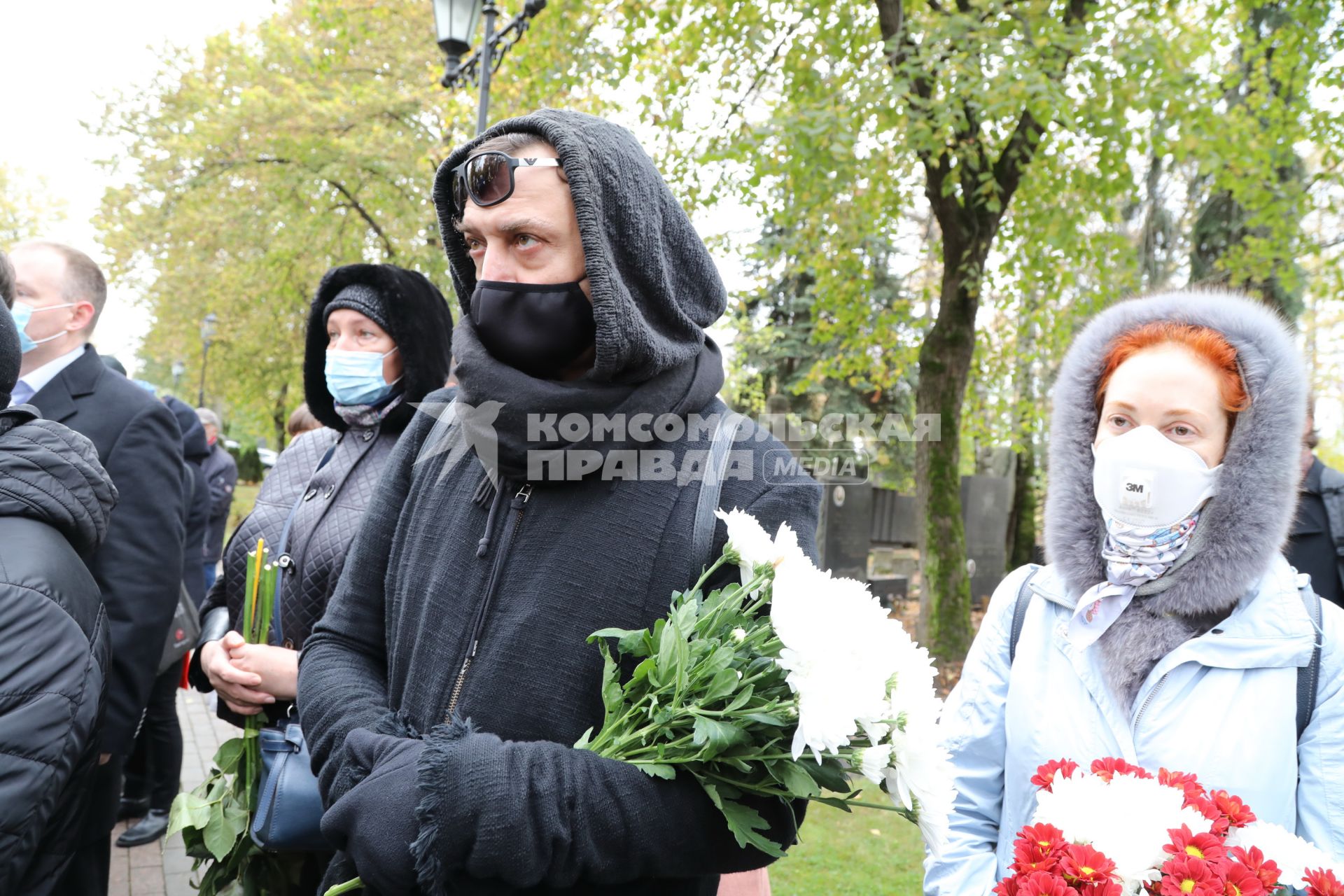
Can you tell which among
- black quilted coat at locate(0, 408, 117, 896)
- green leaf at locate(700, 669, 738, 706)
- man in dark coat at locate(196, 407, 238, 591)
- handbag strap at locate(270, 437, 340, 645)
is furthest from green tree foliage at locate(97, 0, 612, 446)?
green leaf at locate(700, 669, 738, 706)

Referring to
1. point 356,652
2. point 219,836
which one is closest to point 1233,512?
point 356,652

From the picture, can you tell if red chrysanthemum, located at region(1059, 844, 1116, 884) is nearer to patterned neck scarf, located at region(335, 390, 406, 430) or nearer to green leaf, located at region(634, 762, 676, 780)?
green leaf, located at region(634, 762, 676, 780)

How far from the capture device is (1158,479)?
2094 millimetres

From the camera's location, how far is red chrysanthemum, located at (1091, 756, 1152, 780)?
1.65 metres

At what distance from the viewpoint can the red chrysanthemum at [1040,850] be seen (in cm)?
145

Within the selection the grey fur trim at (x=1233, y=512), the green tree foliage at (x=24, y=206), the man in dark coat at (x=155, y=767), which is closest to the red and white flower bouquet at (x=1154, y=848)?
the grey fur trim at (x=1233, y=512)

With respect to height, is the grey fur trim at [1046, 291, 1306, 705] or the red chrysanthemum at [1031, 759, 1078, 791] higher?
the grey fur trim at [1046, 291, 1306, 705]

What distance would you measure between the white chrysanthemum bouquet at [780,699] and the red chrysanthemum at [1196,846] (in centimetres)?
37

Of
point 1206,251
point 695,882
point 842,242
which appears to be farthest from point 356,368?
point 1206,251

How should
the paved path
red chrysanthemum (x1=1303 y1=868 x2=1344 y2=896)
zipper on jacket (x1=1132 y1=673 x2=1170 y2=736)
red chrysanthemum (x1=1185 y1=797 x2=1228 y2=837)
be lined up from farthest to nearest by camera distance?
the paved path → zipper on jacket (x1=1132 y1=673 x2=1170 y2=736) → red chrysanthemum (x1=1185 y1=797 x2=1228 y2=837) → red chrysanthemum (x1=1303 y1=868 x2=1344 y2=896)

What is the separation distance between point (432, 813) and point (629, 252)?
958 millimetres

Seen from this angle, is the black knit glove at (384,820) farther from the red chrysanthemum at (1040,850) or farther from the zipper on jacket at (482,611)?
the red chrysanthemum at (1040,850)

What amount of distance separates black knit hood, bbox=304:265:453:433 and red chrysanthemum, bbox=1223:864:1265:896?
2403 millimetres

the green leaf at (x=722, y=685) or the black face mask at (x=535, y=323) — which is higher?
the black face mask at (x=535, y=323)
